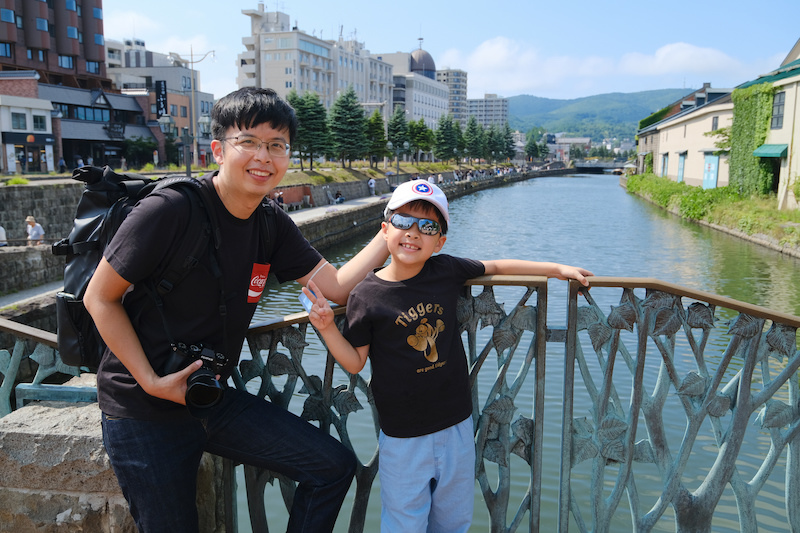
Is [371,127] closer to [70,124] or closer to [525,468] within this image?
[70,124]

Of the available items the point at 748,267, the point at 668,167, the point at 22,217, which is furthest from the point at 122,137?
the point at 748,267

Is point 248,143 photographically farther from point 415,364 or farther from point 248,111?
point 415,364

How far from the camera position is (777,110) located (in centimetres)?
2631

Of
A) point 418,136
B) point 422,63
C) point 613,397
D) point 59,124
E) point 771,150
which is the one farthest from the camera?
point 422,63

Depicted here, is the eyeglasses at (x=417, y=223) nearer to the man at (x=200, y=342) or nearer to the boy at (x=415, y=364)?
the boy at (x=415, y=364)

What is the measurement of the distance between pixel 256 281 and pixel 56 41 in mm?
54573

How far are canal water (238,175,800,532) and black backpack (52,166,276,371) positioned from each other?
5.82 ft

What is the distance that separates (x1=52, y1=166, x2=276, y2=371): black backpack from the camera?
2221 mm

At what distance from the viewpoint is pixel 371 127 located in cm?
5247

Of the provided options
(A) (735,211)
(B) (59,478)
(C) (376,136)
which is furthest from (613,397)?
(C) (376,136)

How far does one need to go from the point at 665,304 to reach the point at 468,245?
23.1 meters

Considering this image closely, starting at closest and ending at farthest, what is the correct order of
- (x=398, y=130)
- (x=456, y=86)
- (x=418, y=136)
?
→ (x=398, y=130)
(x=418, y=136)
(x=456, y=86)

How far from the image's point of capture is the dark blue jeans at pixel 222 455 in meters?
2.26

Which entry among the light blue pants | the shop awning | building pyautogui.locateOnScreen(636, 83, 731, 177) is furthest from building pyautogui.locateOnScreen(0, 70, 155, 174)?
building pyautogui.locateOnScreen(636, 83, 731, 177)
